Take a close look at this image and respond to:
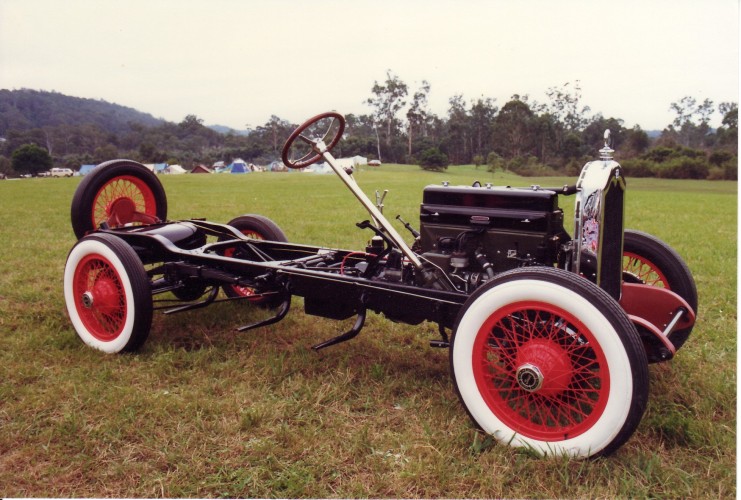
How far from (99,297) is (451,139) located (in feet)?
85.7

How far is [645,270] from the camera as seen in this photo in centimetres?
335

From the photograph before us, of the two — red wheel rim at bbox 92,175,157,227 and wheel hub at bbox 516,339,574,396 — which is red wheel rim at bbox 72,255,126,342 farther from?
wheel hub at bbox 516,339,574,396

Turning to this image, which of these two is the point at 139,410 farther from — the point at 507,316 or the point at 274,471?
the point at 507,316

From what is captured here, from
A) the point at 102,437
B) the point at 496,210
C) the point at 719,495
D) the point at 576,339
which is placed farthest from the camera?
the point at 496,210

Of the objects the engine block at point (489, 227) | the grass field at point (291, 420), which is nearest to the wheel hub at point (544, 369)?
A: the grass field at point (291, 420)

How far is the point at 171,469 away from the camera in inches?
87.5

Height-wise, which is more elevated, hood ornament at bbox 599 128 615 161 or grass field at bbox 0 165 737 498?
hood ornament at bbox 599 128 615 161

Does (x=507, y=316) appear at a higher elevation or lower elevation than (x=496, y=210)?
lower

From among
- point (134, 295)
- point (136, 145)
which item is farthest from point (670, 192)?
point (136, 145)

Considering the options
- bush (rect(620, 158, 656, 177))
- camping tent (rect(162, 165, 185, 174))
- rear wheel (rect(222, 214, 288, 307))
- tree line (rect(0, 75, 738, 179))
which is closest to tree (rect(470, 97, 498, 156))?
tree line (rect(0, 75, 738, 179))

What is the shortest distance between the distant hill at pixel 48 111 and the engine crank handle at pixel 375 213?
1.76 metres

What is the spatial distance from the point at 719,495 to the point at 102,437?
261 centimetres

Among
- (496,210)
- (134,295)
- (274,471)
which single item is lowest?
(274,471)

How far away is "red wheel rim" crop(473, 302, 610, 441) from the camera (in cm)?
214
